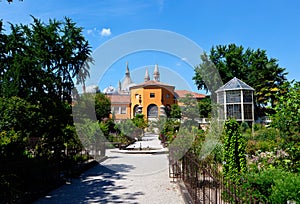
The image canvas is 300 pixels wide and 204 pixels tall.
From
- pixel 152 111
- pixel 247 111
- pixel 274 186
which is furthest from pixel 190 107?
pixel 274 186

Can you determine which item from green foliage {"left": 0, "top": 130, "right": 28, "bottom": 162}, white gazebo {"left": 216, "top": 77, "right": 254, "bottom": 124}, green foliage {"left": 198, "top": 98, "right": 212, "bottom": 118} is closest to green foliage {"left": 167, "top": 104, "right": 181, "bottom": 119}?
green foliage {"left": 198, "top": 98, "right": 212, "bottom": 118}

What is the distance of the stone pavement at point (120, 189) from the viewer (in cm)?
617

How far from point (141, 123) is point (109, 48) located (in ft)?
75.0

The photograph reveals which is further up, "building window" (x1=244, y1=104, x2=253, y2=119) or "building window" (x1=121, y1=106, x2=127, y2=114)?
"building window" (x1=121, y1=106, x2=127, y2=114)

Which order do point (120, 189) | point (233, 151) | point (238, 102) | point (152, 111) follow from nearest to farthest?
point (233, 151) < point (120, 189) < point (238, 102) < point (152, 111)

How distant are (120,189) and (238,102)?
22.4 meters

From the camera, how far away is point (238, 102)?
2705 centimetres

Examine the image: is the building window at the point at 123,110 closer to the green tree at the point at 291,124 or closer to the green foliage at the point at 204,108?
the green foliage at the point at 204,108

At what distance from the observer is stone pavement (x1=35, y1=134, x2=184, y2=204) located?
6172 mm

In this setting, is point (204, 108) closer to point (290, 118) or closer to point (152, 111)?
Answer: point (152, 111)

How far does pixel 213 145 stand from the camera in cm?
977

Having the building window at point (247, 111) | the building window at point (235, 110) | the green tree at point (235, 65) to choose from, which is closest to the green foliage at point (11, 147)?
the building window at point (235, 110)

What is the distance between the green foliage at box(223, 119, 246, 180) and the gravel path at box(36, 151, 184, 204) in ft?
4.73

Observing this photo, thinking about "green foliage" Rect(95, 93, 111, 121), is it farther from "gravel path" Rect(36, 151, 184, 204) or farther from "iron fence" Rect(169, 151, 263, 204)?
"iron fence" Rect(169, 151, 263, 204)
